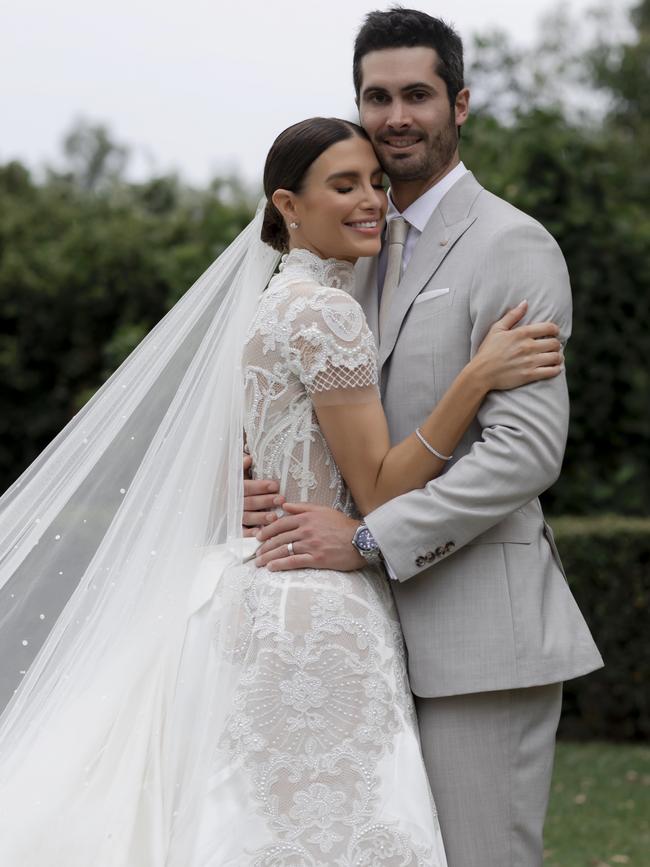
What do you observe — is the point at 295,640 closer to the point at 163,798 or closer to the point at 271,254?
the point at 163,798

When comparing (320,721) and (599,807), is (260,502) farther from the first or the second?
(599,807)

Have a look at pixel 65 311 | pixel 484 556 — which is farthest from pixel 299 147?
pixel 65 311

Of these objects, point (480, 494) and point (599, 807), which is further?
point (599, 807)

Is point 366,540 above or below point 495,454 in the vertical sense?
below

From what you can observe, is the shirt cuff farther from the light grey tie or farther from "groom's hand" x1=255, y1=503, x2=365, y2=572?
the light grey tie

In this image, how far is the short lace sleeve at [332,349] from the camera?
10.0ft

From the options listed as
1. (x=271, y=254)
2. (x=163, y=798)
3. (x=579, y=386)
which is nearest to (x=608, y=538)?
(x=579, y=386)

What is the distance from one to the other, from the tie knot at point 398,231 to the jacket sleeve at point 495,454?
0.36 meters

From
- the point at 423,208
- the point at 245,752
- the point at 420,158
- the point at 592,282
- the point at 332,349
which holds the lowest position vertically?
the point at 592,282

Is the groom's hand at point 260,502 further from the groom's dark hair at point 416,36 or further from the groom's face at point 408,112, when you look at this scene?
the groom's dark hair at point 416,36

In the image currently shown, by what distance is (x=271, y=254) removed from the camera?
3570 mm

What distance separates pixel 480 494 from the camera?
3.02 m

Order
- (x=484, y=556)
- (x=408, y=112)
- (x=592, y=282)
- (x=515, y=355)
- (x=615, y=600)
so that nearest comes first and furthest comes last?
(x=515, y=355) → (x=484, y=556) → (x=408, y=112) → (x=615, y=600) → (x=592, y=282)

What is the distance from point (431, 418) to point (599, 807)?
4477mm
